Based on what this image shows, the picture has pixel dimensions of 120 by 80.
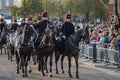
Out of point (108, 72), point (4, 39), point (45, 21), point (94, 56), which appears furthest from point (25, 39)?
point (4, 39)

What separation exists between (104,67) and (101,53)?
1.83 metres

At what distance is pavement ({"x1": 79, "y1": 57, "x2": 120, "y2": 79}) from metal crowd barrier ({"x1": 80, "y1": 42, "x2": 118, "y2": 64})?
31cm

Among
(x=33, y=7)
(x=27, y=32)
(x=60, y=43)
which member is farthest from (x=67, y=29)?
(x=33, y=7)

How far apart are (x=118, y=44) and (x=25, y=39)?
5.77 metres

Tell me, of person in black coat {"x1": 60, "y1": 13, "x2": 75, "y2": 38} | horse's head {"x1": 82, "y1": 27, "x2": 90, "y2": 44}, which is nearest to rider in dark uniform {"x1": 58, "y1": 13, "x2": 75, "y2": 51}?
person in black coat {"x1": 60, "y1": 13, "x2": 75, "y2": 38}

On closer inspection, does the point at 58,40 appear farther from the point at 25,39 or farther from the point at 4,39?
the point at 4,39

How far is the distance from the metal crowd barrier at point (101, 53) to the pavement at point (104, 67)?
31 cm

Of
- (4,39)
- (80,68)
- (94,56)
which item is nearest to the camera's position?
(80,68)

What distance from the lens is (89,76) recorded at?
2006 cm

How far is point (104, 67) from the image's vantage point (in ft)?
77.2

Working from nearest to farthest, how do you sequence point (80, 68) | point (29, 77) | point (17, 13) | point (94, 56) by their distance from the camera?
point (29, 77) → point (80, 68) → point (94, 56) → point (17, 13)

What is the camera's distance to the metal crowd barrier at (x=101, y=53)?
76.7ft

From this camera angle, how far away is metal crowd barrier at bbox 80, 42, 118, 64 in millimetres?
23391

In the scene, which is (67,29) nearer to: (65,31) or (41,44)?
(65,31)
